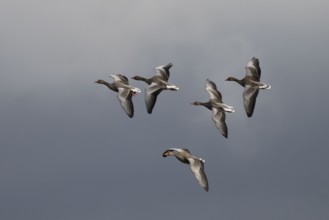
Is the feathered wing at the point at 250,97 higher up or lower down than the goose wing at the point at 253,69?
lower down

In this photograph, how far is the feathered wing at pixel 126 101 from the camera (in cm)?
15838

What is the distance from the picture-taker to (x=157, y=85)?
16250 centimetres

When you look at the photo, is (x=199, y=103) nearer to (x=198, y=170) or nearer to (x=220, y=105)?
(x=220, y=105)

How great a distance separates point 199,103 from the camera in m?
163

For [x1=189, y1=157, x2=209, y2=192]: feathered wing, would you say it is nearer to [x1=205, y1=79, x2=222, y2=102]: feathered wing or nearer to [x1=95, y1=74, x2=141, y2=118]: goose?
[x1=95, y1=74, x2=141, y2=118]: goose

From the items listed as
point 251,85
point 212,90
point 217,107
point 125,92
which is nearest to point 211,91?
point 212,90

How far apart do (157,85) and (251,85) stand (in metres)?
12.2

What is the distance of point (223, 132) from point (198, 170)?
1282cm

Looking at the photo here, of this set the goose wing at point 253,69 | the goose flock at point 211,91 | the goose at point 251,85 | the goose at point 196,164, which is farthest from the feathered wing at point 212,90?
the goose at point 196,164

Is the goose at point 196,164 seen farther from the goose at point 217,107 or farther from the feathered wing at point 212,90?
the feathered wing at point 212,90

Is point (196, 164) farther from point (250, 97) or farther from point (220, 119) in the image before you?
point (250, 97)

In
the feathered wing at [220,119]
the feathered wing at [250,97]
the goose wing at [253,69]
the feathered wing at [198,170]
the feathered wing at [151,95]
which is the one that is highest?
the goose wing at [253,69]

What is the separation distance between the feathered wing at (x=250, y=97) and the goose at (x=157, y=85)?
844 cm

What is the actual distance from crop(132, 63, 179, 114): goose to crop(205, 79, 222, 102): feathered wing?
454cm
